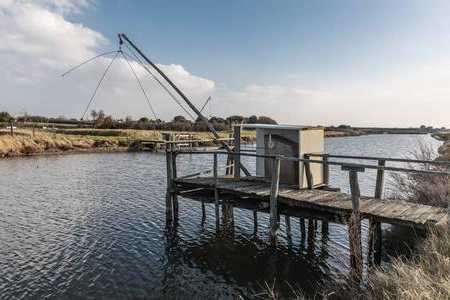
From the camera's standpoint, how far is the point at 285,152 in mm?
13109

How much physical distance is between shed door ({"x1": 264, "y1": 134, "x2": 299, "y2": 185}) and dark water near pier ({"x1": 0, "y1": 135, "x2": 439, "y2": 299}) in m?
2.30

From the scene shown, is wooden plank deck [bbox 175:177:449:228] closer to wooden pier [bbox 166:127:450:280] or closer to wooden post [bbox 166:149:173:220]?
wooden pier [bbox 166:127:450:280]

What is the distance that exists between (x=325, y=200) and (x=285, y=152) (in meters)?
2.65

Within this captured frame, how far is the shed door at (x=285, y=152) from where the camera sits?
1288 centimetres

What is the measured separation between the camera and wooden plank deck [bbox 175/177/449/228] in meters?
9.24

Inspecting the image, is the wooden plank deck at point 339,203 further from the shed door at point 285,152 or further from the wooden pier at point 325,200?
the shed door at point 285,152

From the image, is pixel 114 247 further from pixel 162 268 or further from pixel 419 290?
pixel 419 290

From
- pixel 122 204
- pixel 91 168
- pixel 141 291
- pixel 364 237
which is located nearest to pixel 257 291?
pixel 141 291

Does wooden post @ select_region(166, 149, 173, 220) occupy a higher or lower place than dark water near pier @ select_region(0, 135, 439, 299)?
higher

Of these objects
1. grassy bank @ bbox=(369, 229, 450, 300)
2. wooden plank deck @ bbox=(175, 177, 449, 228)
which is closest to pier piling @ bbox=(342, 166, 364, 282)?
wooden plank deck @ bbox=(175, 177, 449, 228)

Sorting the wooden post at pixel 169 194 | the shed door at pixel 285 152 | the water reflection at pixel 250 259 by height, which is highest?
the shed door at pixel 285 152

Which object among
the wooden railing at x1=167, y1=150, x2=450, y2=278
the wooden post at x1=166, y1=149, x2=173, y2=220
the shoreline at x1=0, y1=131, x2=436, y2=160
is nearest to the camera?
the wooden railing at x1=167, y1=150, x2=450, y2=278

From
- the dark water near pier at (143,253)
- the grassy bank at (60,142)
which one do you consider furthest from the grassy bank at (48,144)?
the dark water near pier at (143,253)

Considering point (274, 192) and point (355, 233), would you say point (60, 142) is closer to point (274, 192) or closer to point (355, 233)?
point (274, 192)
